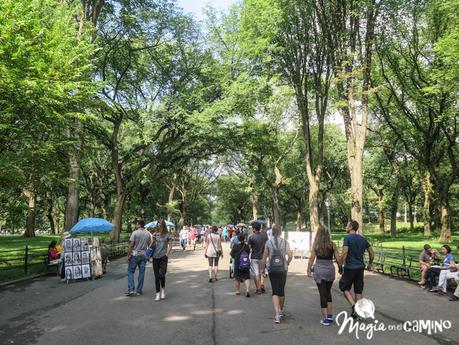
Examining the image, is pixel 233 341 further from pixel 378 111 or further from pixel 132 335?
pixel 378 111

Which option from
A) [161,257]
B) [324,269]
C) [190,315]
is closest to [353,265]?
[324,269]

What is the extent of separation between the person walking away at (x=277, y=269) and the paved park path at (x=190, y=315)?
1.00 ft

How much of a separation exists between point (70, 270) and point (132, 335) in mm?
7849

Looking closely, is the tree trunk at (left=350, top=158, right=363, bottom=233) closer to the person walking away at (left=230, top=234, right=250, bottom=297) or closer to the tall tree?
the tall tree

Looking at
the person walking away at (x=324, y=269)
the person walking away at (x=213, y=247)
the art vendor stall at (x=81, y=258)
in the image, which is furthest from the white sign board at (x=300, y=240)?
the person walking away at (x=324, y=269)

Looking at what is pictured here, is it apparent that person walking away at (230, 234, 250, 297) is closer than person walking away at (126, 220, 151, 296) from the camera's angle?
No

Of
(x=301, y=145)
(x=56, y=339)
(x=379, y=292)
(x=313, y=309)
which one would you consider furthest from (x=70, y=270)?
(x=301, y=145)

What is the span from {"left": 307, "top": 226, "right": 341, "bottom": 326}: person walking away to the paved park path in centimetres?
31

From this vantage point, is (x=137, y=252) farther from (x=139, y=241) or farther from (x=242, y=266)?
(x=242, y=266)

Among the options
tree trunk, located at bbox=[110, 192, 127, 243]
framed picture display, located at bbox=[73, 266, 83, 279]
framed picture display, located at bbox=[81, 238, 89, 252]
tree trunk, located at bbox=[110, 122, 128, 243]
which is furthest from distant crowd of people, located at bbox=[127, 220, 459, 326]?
tree trunk, located at bbox=[110, 122, 128, 243]

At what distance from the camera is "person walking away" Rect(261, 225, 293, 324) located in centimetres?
741

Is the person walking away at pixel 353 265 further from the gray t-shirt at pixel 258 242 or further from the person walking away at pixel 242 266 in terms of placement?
the person walking away at pixel 242 266

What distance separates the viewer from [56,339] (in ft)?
20.9

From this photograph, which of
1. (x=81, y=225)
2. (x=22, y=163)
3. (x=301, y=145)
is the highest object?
(x=301, y=145)
